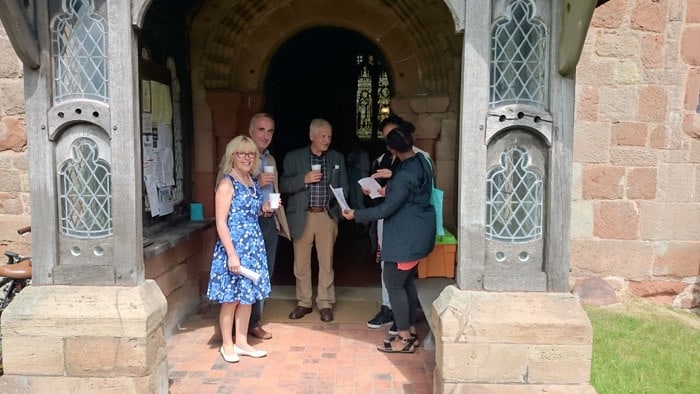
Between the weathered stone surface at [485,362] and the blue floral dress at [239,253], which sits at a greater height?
the blue floral dress at [239,253]

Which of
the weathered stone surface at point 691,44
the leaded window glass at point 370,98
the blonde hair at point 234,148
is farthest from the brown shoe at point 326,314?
the leaded window glass at point 370,98

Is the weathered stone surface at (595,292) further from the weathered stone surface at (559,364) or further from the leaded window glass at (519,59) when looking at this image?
the leaded window glass at (519,59)

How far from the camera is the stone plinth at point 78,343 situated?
300 cm

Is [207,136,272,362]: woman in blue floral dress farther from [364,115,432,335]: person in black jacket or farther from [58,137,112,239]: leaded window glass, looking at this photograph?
[364,115,432,335]: person in black jacket

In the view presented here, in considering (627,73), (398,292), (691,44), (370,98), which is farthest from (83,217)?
(370,98)

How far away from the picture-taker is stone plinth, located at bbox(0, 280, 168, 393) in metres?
3.00

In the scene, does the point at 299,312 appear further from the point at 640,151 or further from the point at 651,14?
the point at 651,14

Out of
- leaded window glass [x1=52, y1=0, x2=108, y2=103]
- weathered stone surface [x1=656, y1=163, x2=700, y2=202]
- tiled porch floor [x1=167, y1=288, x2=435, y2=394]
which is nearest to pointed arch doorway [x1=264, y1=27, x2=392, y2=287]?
tiled porch floor [x1=167, y1=288, x2=435, y2=394]

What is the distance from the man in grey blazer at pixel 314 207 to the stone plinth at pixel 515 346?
2.03 meters

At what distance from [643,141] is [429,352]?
9.55ft

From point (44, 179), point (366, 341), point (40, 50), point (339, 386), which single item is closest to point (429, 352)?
point (366, 341)

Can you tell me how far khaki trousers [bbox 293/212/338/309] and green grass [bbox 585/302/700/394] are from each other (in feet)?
7.24

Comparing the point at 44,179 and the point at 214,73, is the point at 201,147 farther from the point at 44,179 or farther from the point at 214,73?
the point at 44,179

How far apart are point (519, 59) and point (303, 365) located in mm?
2459
